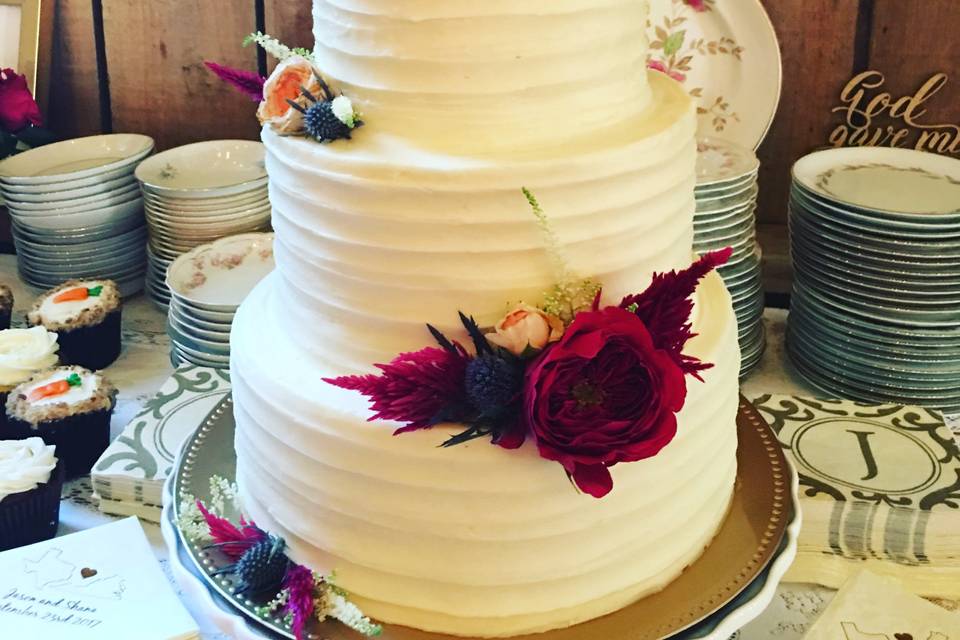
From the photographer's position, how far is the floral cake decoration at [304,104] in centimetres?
104

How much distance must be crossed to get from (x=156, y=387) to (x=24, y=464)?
18.1 inches

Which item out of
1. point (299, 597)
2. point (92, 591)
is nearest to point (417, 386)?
point (299, 597)

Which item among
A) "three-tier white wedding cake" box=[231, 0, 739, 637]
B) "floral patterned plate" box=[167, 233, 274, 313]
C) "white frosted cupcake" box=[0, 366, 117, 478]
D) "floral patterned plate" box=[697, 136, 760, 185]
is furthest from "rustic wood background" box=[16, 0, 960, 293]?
"three-tier white wedding cake" box=[231, 0, 739, 637]

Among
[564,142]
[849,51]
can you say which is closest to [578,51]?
[564,142]

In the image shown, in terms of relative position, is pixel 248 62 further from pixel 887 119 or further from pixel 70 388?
pixel 887 119

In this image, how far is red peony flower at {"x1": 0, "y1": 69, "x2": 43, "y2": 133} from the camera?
2.15 metres

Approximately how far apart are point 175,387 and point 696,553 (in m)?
1.00

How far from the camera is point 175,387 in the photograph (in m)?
Answer: 1.74

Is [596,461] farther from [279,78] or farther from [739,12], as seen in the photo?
[739,12]

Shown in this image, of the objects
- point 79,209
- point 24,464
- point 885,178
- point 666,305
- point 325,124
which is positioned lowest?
point 24,464

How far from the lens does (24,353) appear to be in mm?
1729

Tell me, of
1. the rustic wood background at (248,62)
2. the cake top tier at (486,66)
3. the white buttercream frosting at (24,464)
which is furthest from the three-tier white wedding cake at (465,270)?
the rustic wood background at (248,62)

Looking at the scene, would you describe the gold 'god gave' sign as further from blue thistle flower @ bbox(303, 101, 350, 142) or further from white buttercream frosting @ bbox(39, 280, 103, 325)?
white buttercream frosting @ bbox(39, 280, 103, 325)

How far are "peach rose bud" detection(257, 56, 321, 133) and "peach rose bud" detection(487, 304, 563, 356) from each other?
0.34 meters
